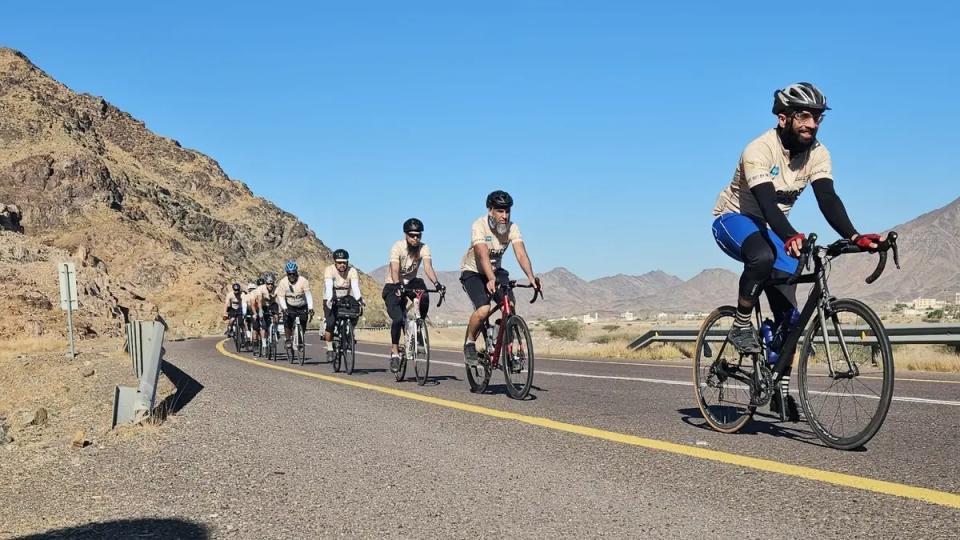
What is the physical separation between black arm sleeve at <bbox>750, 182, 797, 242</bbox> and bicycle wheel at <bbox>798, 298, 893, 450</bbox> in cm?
53

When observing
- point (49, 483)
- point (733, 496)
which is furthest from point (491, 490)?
point (49, 483)

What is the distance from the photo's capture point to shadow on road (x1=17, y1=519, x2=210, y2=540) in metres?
3.90

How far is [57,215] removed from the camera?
75.4 metres

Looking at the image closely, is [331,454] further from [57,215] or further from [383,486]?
[57,215]

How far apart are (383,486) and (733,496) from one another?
1839 millimetres

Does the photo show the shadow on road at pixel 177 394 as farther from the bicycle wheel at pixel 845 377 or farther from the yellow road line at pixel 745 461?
the bicycle wheel at pixel 845 377

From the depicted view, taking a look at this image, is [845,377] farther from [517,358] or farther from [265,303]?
[265,303]

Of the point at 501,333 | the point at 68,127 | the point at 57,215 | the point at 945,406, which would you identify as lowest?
the point at 945,406

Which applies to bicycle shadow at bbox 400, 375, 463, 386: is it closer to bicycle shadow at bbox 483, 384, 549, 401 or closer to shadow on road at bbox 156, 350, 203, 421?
bicycle shadow at bbox 483, 384, 549, 401

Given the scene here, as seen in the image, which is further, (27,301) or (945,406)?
(27,301)

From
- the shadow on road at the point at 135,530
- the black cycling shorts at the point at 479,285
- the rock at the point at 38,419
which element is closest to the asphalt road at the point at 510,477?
the shadow on road at the point at 135,530

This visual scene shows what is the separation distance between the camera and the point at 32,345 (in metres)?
29.9

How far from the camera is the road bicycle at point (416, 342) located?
37.3 feet

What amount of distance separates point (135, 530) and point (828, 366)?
13.1 ft
